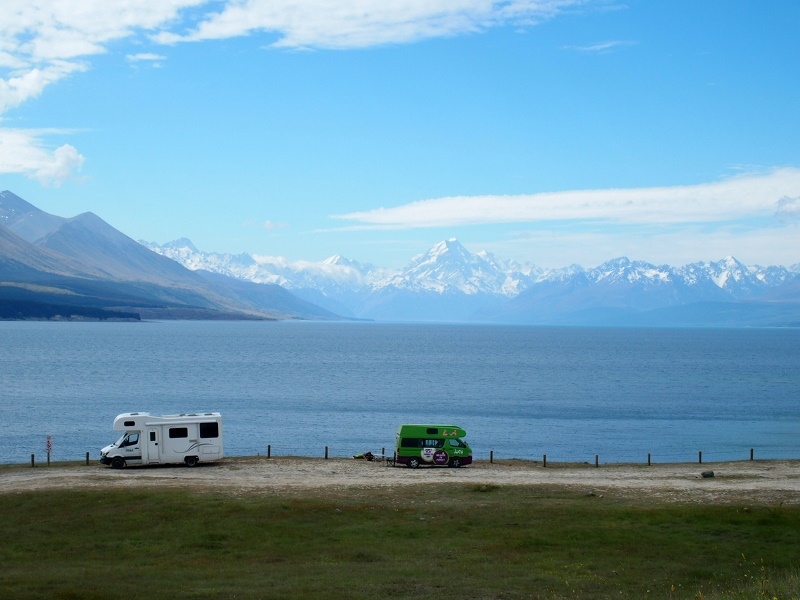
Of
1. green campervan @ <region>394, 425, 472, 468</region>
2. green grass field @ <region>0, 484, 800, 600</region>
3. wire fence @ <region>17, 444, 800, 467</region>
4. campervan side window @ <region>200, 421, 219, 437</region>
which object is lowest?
wire fence @ <region>17, 444, 800, 467</region>

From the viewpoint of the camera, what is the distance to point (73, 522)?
36500 mm

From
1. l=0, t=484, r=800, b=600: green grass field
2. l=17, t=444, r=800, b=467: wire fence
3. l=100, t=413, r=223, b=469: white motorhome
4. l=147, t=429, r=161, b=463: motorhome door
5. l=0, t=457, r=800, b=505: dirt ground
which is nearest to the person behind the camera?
l=0, t=484, r=800, b=600: green grass field

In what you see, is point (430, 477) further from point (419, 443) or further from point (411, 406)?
point (411, 406)

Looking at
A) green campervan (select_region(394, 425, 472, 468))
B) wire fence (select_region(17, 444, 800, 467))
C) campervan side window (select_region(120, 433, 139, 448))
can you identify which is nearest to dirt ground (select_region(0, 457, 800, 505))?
green campervan (select_region(394, 425, 472, 468))

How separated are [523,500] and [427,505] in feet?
15.1

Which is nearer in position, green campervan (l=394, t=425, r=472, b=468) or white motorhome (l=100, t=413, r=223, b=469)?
white motorhome (l=100, t=413, r=223, b=469)

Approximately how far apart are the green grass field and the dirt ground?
2339 millimetres

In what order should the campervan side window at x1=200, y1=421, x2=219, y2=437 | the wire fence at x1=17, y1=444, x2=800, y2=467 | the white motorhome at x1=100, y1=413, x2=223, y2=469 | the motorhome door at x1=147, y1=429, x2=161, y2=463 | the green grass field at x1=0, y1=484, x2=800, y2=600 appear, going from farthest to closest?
1. the wire fence at x1=17, y1=444, x2=800, y2=467
2. the campervan side window at x1=200, y1=421, x2=219, y2=437
3. the motorhome door at x1=147, y1=429, x2=161, y2=463
4. the white motorhome at x1=100, y1=413, x2=223, y2=469
5. the green grass field at x1=0, y1=484, x2=800, y2=600

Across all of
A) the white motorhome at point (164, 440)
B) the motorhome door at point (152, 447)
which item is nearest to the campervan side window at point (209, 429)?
the white motorhome at point (164, 440)

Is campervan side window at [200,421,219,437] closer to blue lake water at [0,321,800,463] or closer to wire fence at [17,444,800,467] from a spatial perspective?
wire fence at [17,444,800,467]

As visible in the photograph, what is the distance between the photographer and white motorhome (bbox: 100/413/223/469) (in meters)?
52.0

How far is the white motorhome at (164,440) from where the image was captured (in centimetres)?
5200

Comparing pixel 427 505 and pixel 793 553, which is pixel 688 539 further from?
pixel 427 505

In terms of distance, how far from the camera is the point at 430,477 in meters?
48.7
